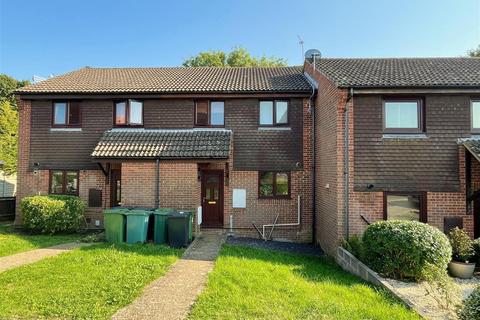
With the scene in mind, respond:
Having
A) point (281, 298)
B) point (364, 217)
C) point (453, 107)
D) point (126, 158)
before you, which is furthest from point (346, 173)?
point (126, 158)

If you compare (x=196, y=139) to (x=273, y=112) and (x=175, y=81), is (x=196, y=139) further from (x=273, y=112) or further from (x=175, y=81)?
(x=175, y=81)

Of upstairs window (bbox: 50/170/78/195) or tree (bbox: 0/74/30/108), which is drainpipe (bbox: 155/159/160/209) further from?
tree (bbox: 0/74/30/108)

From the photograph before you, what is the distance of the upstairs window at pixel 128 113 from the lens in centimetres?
1305

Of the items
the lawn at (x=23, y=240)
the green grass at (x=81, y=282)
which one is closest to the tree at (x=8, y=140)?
the lawn at (x=23, y=240)

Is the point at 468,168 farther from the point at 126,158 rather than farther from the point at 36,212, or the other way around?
the point at 36,212

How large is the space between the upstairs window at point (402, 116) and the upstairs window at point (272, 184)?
169 inches

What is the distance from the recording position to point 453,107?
32.4 ft

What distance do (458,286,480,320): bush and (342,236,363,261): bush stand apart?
12.5ft

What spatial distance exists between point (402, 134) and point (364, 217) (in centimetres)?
296

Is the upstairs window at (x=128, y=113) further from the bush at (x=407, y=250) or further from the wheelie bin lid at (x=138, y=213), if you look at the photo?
the bush at (x=407, y=250)

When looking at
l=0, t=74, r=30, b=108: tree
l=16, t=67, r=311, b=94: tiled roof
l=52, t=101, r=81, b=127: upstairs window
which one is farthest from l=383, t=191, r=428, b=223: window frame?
l=0, t=74, r=30, b=108: tree

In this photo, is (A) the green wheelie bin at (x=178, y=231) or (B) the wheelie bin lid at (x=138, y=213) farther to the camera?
(B) the wheelie bin lid at (x=138, y=213)

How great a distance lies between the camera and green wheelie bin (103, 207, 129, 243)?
33.4ft

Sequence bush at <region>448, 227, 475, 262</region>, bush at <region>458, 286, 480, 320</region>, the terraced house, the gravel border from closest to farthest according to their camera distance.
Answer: bush at <region>458, 286, 480, 320</region>
bush at <region>448, 227, 475, 262</region>
the terraced house
the gravel border
